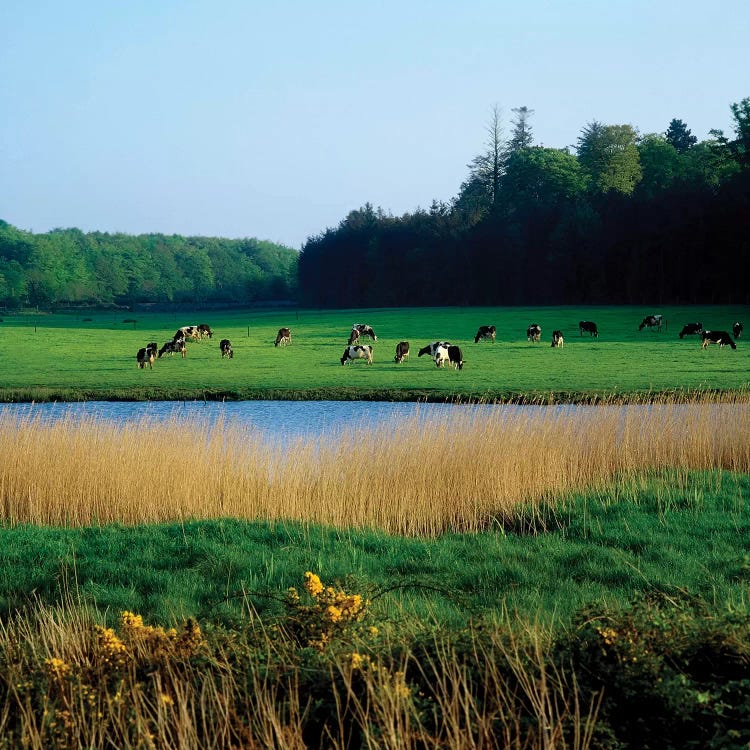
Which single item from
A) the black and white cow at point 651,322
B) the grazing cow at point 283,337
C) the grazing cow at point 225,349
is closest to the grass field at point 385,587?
the grazing cow at point 225,349

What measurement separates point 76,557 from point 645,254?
63.1 meters

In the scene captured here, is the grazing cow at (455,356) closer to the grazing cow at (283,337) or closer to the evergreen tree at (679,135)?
the grazing cow at (283,337)

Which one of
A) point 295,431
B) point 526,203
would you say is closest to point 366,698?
point 295,431

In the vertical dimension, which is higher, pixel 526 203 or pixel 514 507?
pixel 526 203

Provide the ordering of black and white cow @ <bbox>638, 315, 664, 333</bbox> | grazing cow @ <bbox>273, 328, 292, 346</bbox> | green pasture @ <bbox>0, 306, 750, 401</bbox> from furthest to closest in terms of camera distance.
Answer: black and white cow @ <bbox>638, 315, 664, 333</bbox>, grazing cow @ <bbox>273, 328, 292, 346</bbox>, green pasture @ <bbox>0, 306, 750, 401</bbox>

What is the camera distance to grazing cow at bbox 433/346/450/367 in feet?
109

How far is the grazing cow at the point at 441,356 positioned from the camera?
3320cm

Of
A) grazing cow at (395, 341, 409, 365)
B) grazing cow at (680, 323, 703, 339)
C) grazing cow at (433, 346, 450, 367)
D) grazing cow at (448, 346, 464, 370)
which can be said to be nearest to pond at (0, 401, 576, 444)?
grazing cow at (448, 346, 464, 370)

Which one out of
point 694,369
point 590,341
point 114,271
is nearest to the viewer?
point 694,369

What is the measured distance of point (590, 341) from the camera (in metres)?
43.9

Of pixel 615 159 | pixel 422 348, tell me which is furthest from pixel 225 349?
pixel 615 159

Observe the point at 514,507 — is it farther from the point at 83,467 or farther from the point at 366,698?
the point at 366,698

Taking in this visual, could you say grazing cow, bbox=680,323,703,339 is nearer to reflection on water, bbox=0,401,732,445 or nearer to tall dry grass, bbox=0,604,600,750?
reflection on water, bbox=0,401,732,445

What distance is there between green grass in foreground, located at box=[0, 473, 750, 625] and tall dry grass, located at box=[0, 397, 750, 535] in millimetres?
778
